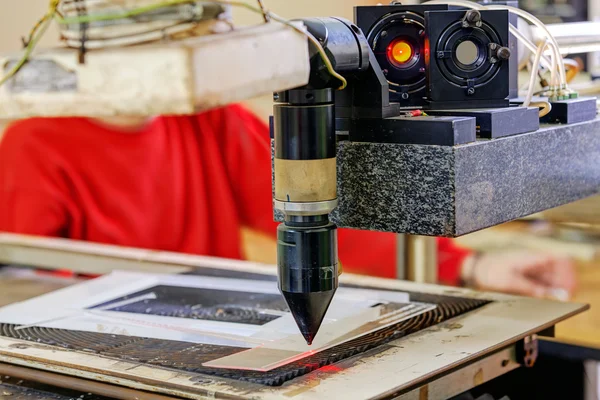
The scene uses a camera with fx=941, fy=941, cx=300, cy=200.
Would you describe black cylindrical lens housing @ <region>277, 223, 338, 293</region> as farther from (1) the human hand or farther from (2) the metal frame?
(1) the human hand

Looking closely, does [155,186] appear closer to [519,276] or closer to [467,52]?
[519,276]

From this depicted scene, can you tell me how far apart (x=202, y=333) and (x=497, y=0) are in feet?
1.60

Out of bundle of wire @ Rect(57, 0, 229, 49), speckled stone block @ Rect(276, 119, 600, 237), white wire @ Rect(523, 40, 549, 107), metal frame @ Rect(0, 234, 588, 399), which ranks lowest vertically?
metal frame @ Rect(0, 234, 588, 399)

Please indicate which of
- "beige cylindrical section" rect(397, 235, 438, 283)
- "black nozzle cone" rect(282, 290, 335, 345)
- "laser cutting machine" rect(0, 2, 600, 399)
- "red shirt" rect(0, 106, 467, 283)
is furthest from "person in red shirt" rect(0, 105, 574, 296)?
"black nozzle cone" rect(282, 290, 335, 345)

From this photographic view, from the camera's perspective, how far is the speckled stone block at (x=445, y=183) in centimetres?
80

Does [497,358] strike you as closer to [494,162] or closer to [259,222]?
[494,162]

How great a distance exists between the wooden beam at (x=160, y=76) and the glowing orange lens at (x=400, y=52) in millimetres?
195

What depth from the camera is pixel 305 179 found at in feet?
2.58

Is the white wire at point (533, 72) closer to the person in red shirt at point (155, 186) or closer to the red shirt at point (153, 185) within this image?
the person in red shirt at point (155, 186)

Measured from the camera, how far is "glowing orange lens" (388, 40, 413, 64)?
88cm

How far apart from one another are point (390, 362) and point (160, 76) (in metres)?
0.37

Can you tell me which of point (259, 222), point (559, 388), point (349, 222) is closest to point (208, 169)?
point (259, 222)

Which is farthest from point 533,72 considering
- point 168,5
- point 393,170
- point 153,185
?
point 153,185

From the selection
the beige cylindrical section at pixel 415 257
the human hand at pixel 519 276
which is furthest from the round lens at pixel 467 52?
the human hand at pixel 519 276
